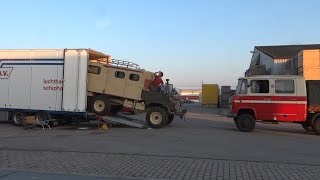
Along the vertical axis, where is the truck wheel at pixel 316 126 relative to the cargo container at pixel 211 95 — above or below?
below

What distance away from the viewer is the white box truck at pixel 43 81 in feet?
78.0

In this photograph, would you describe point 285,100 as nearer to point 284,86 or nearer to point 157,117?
point 284,86

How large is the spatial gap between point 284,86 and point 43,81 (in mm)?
11676

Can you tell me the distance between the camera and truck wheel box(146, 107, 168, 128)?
2430 centimetres

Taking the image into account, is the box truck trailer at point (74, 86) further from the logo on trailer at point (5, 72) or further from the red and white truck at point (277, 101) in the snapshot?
the red and white truck at point (277, 101)

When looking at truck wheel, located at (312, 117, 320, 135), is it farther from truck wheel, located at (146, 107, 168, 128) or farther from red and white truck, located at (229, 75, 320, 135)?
truck wheel, located at (146, 107, 168, 128)

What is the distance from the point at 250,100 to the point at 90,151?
9866mm

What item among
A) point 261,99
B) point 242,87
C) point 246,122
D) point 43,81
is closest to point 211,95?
point 43,81

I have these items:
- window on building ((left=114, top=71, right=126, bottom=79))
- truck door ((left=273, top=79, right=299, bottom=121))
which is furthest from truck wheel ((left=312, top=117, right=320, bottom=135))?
window on building ((left=114, top=71, right=126, bottom=79))

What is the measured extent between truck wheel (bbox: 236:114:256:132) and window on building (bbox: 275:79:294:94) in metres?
1.74

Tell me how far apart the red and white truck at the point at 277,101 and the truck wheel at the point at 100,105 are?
6191 millimetres

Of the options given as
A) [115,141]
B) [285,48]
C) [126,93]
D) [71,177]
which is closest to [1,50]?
[126,93]

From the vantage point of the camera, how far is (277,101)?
2169 centimetres

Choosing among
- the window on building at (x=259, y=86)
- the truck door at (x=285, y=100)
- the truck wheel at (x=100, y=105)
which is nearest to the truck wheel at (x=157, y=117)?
the truck wheel at (x=100, y=105)
